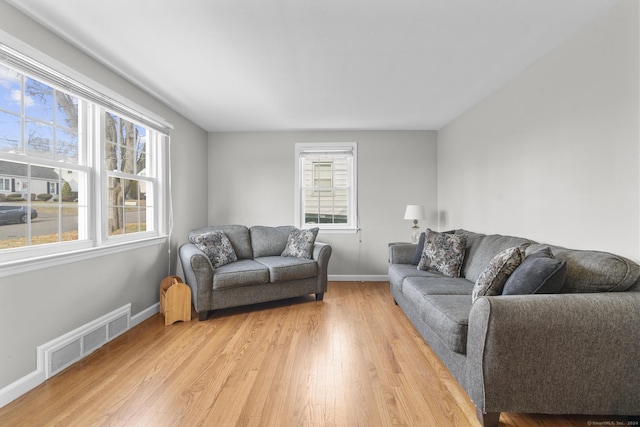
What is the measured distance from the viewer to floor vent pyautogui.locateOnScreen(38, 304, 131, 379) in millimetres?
2115

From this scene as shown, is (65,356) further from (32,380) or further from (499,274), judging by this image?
(499,274)

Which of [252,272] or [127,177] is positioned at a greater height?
[127,177]

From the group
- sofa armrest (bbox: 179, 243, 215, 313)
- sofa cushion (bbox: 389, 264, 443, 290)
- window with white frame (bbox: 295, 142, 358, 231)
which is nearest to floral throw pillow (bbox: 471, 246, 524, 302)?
sofa cushion (bbox: 389, 264, 443, 290)

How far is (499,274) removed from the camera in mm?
1978

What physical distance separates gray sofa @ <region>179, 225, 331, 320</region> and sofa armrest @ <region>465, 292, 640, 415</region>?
2.43 m

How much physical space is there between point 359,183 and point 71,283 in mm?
3767

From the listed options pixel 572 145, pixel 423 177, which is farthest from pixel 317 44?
pixel 423 177

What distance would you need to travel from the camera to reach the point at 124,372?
2.21 meters

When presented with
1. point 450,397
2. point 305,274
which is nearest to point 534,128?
point 450,397

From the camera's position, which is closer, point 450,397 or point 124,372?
point 450,397

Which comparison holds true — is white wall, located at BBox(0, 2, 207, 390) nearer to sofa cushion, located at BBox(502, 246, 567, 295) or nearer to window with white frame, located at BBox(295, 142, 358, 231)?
window with white frame, located at BBox(295, 142, 358, 231)

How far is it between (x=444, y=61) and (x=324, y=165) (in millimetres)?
2670

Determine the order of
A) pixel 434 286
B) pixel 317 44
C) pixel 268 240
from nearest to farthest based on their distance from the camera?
pixel 317 44 → pixel 434 286 → pixel 268 240

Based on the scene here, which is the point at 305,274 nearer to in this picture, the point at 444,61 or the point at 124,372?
the point at 124,372
